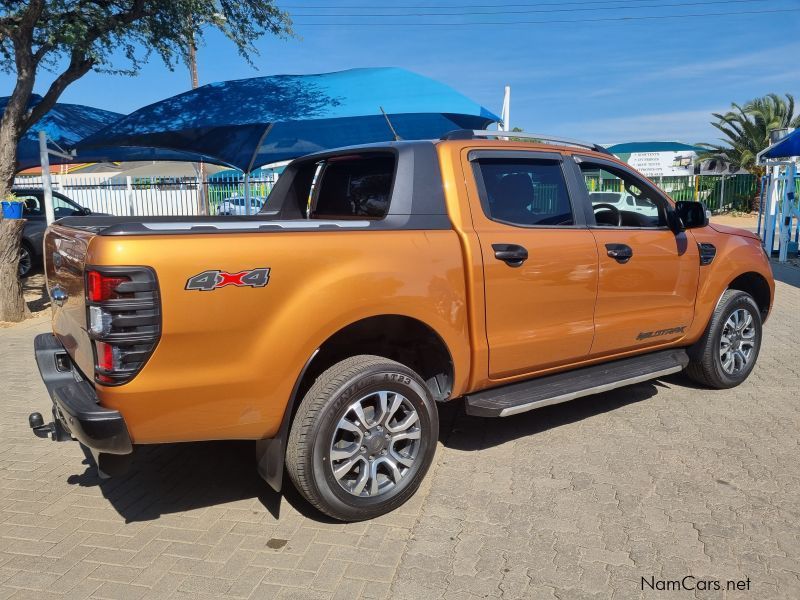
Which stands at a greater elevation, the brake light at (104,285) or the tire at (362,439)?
the brake light at (104,285)

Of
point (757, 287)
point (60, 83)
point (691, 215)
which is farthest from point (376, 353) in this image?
point (60, 83)

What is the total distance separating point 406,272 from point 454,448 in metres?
1.59

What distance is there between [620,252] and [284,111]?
6663 millimetres

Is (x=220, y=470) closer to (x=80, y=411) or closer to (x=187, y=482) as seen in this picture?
(x=187, y=482)

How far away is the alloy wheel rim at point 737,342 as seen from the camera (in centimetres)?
532

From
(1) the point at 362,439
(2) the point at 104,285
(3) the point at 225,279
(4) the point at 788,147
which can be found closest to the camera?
(2) the point at 104,285

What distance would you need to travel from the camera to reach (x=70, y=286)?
320 centimetres

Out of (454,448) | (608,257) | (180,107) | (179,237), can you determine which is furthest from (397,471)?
(180,107)

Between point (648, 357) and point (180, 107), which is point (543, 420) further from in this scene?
point (180, 107)

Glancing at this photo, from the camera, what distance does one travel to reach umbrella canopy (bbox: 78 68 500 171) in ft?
31.5

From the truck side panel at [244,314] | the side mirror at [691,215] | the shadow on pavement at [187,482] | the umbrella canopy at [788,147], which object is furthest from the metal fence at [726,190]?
the truck side panel at [244,314]

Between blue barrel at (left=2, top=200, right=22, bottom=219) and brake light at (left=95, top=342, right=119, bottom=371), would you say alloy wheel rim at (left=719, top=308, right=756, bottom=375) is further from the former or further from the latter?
blue barrel at (left=2, top=200, right=22, bottom=219)

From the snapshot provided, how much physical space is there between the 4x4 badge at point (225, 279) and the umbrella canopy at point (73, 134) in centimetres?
849

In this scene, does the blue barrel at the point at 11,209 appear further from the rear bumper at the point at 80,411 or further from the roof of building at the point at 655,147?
the roof of building at the point at 655,147
